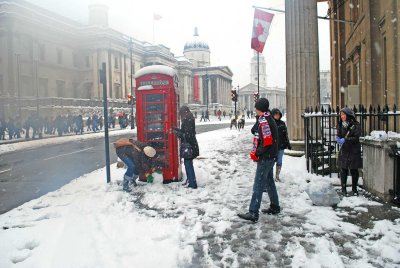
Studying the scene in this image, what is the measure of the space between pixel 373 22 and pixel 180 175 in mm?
9404

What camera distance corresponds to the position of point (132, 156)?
8234mm

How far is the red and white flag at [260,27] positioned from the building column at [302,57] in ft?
10.3

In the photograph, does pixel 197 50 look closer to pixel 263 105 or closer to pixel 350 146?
pixel 350 146

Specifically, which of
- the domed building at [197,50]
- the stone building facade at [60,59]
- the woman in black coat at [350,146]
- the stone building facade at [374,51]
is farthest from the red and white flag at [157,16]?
the domed building at [197,50]

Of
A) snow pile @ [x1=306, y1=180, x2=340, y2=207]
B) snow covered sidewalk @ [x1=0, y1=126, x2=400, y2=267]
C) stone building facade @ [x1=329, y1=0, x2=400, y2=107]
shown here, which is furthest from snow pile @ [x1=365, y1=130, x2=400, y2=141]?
stone building facade @ [x1=329, y1=0, x2=400, y2=107]

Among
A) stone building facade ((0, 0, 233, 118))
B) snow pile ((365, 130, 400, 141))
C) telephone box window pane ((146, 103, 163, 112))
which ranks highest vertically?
stone building facade ((0, 0, 233, 118))

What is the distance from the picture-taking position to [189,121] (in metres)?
8.43

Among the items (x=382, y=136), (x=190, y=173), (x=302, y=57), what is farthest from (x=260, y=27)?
(x=382, y=136)

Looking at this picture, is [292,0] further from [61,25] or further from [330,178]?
[61,25]

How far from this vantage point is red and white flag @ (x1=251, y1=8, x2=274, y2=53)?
15.6m

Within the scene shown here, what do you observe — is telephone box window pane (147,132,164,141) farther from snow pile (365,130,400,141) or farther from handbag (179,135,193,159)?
snow pile (365,130,400,141)

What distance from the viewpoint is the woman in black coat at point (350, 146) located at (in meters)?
7.09

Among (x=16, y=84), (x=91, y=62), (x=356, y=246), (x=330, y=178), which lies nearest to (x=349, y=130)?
(x=330, y=178)

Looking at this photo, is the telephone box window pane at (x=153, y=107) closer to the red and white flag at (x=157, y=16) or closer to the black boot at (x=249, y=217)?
the black boot at (x=249, y=217)
